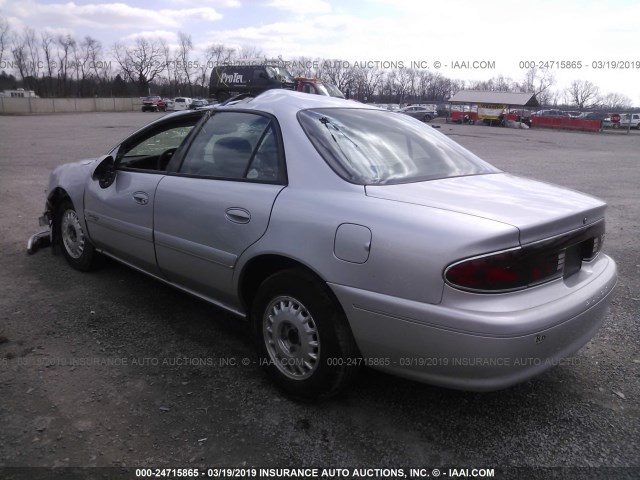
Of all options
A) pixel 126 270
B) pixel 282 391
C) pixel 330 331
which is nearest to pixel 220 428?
pixel 282 391

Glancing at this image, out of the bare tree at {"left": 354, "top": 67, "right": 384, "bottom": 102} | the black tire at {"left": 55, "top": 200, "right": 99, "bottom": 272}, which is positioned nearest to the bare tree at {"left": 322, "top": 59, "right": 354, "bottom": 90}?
the bare tree at {"left": 354, "top": 67, "right": 384, "bottom": 102}

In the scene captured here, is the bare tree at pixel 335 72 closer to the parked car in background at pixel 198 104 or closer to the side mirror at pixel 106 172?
the parked car in background at pixel 198 104

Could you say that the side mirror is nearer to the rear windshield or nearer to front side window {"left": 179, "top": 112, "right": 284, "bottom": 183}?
front side window {"left": 179, "top": 112, "right": 284, "bottom": 183}

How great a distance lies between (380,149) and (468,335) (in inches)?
52.3

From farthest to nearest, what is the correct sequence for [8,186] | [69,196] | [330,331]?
[8,186], [69,196], [330,331]

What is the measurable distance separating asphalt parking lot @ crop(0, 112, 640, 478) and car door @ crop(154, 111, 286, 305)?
0.53m

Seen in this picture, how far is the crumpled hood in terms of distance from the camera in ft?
7.63

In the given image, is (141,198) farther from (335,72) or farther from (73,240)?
(335,72)

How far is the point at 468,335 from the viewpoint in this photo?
2145 millimetres

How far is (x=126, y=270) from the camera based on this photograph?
491cm

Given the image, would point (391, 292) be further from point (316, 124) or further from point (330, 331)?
point (316, 124)

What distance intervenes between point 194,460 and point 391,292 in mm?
1206

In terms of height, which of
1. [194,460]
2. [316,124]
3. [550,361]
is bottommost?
[194,460]

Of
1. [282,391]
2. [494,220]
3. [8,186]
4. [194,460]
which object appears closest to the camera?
[494,220]
